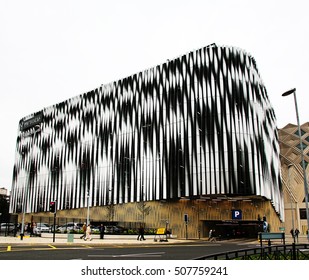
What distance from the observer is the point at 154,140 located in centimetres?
5609

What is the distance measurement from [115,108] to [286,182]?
46.4m

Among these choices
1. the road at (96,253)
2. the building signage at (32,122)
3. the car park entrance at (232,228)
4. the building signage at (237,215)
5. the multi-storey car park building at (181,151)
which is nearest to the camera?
the road at (96,253)

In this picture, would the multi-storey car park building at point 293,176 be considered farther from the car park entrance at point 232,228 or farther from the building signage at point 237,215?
the building signage at point 237,215

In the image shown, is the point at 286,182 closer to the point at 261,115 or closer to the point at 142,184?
the point at 261,115

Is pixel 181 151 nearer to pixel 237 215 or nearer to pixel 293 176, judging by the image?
pixel 237 215

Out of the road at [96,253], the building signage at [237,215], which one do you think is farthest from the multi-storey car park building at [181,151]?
the road at [96,253]

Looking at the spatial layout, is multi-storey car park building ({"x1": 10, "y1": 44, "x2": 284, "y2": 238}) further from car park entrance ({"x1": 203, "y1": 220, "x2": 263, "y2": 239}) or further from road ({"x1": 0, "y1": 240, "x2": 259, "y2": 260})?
road ({"x1": 0, "y1": 240, "x2": 259, "y2": 260})

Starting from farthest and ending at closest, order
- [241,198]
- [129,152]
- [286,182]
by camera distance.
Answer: [286,182] < [129,152] < [241,198]

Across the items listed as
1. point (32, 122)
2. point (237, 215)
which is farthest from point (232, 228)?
point (32, 122)

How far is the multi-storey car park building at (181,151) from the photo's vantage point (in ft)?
158

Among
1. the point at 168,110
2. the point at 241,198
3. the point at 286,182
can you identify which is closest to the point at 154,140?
the point at 168,110

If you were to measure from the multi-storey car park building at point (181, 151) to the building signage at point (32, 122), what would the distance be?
570 inches

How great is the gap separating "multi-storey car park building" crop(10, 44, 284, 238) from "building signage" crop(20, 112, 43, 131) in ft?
47.5

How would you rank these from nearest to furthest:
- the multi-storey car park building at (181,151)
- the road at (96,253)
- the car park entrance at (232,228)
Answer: the road at (96,253)
the multi-storey car park building at (181,151)
the car park entrance at (232,228)
